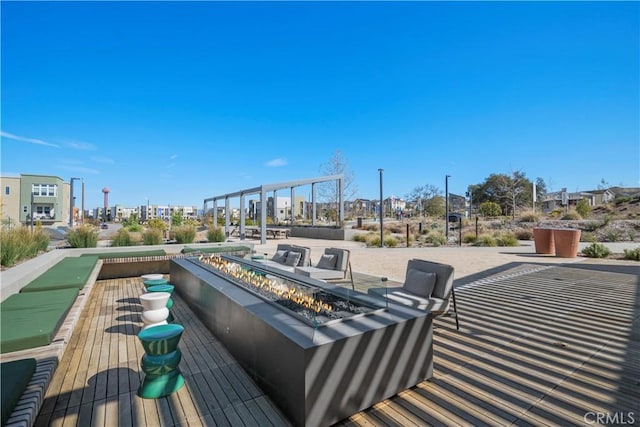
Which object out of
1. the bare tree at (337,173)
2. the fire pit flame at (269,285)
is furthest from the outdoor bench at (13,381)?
the bare tree at (337,173)

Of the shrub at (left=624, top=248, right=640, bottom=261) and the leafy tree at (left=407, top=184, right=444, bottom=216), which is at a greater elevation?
the leafy tree at (left=407, top=184, right=444, bottom=216)

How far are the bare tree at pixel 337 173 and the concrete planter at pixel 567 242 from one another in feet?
47.1

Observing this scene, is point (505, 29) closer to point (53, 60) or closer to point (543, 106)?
point (543, 106)

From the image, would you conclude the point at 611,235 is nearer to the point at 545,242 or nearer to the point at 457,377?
the point at 545,242

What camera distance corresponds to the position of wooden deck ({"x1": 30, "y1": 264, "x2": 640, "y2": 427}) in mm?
1679

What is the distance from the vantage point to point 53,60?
706 cm

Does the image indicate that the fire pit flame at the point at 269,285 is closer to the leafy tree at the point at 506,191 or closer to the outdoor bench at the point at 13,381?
the outdoor bench at the point at 13,381

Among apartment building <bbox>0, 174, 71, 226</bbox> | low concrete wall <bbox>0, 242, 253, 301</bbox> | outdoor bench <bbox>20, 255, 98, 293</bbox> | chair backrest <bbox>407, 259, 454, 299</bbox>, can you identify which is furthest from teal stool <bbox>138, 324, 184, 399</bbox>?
apartment building <bbox>0, 174, 71, 226</bbox>

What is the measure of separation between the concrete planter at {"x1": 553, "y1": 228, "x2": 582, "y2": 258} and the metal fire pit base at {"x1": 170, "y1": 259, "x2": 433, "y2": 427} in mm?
8243

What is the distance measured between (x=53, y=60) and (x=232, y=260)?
24.1 feet

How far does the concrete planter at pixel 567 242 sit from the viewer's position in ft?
25.5

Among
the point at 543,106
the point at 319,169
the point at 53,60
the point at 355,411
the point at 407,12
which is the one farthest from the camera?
the point at 319,169

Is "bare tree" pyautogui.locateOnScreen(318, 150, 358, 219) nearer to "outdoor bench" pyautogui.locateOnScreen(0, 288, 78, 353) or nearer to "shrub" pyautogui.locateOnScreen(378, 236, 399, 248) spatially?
"shrub" pyautogui.locateOnScreen(378, 236, 399, 248)

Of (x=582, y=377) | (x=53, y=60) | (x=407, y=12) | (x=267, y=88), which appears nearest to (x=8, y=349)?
(x=582, y=377)
